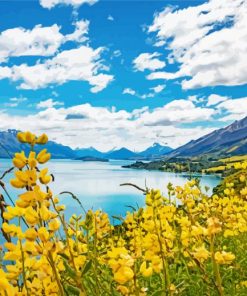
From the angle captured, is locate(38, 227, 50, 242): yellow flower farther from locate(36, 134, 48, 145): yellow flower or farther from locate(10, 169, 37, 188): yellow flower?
locate(36, 134, 48, 145): yellow flower

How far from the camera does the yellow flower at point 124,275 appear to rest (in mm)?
1480

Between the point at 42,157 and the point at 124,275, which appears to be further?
the point at 42,157

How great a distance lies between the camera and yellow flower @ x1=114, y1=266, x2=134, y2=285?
4.86ft

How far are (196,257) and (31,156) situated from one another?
0.83m

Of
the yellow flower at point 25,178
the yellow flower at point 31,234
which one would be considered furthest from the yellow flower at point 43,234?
the yellow flower at point 25,178

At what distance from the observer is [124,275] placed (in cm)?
149

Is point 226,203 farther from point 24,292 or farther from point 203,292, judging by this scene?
point 24,292

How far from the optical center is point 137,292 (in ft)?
5.10

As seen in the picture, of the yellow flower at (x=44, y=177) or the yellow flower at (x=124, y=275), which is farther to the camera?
the yellow flower at (x=44, y=177)

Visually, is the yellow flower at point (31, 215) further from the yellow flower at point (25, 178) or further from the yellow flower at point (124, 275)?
the yellow flower at point (124, 275)

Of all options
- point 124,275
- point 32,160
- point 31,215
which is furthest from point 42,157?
point 124,275

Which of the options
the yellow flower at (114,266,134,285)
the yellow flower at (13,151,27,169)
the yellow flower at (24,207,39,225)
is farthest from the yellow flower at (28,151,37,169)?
the yellow flower at (114,266,134,285)

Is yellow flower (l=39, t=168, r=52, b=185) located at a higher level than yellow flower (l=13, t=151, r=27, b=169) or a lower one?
lower

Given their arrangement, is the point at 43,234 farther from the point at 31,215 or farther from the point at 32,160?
the point at 32,160
